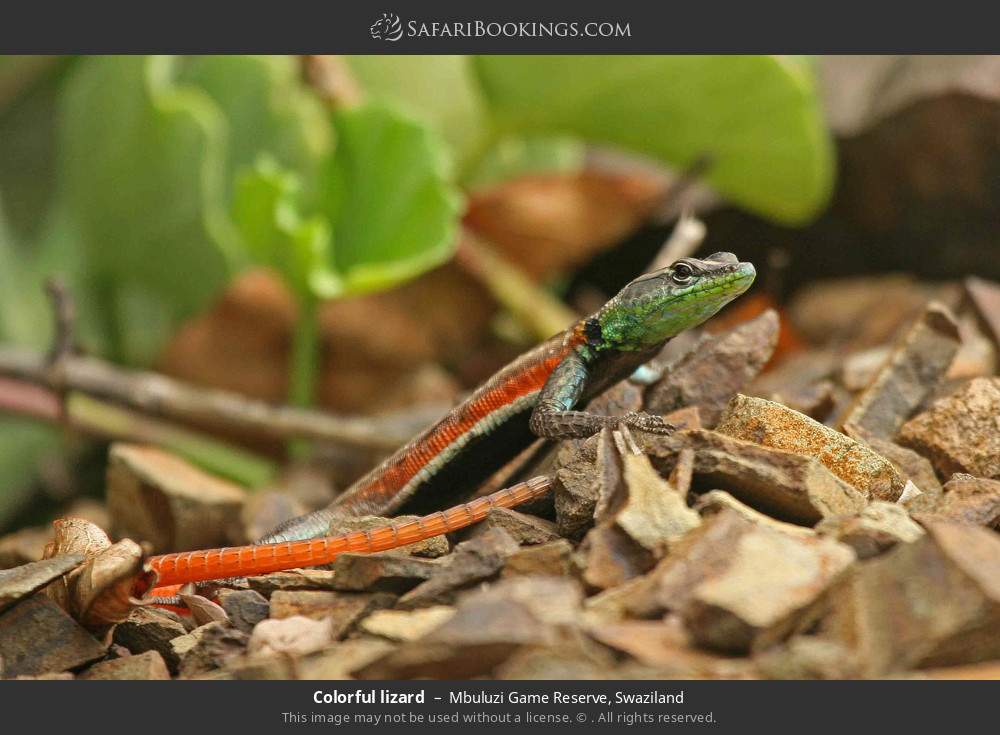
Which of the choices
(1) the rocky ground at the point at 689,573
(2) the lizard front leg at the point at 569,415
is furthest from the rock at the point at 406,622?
(2) the lizard front leg at the point at 569,415

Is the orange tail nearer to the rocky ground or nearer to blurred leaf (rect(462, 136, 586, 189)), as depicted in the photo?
the rocky ground

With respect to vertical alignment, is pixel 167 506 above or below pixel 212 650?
above

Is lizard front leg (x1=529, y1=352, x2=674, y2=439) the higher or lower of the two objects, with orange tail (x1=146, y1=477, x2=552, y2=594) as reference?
higher

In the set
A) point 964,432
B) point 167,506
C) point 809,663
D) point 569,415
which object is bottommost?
point 809,663

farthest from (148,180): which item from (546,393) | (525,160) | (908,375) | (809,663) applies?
(809,663)

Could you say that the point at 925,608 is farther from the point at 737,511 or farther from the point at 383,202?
the point at 383,202

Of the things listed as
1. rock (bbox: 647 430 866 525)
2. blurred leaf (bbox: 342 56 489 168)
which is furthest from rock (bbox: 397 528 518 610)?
blurred leaf (bbox: 342 56 489 168)
